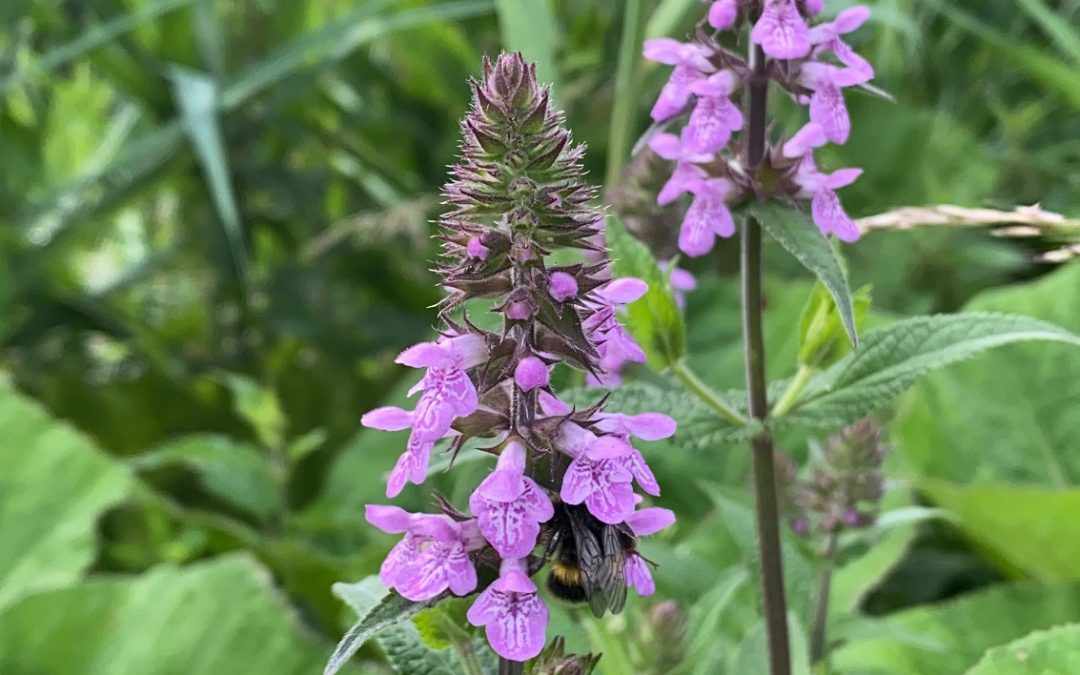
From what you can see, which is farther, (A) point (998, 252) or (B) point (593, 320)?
(A) point (998, 252)

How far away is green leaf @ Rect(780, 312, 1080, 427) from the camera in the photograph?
686 mm

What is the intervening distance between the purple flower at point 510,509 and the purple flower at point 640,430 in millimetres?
58

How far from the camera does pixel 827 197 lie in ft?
2.35

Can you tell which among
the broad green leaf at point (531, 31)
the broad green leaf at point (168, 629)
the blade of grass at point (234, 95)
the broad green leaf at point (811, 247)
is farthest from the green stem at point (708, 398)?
the blade of grass at point (234, 95)

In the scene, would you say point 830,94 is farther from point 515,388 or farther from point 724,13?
point 515,388

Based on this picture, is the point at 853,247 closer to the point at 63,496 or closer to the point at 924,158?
the point at 924,158

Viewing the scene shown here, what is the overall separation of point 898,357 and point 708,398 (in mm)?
146

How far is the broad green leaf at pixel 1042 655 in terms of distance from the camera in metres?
0.81

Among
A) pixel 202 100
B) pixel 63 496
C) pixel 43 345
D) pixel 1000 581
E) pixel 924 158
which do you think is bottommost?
pixel 1000 581

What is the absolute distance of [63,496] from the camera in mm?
1430

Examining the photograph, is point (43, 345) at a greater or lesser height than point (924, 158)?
lesser

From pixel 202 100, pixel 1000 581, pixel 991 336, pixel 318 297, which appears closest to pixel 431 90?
pixel 318 297

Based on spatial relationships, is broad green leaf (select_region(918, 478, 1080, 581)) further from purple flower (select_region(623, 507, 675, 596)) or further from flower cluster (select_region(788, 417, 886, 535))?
purple flower (select_region(623, 507, 675, 596))

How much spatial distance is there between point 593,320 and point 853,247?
1.60 metres
